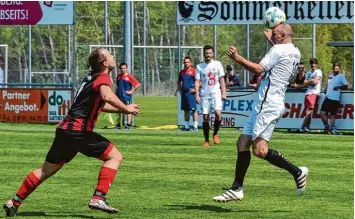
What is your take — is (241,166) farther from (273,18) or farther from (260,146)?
(273,18)

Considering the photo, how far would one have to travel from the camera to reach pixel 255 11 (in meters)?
32.2

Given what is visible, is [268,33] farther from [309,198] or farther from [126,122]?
[126,122]

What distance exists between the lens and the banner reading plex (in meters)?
32.5

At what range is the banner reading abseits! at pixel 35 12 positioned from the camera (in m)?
33.9

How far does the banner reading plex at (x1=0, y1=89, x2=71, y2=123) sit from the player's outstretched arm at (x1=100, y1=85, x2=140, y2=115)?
21.2 m

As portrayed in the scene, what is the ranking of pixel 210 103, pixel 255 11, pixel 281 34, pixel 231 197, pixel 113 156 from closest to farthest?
pixel 113 156
pixel 281 34
pixel 231 197
pixel 210 103
pixel 255 11

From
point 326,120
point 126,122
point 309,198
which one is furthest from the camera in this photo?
point 126,122

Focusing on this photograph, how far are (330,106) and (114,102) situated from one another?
18.6 metres

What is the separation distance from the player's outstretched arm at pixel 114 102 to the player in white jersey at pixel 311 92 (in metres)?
18.7

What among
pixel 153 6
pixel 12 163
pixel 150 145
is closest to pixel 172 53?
pixel 153 6

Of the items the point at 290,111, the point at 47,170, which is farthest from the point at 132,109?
the point at 290,111

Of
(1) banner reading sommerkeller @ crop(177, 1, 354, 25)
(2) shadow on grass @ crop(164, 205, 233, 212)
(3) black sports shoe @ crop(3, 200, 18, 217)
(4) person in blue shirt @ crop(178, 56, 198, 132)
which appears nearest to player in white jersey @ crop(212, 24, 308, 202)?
(2) shadow on grass @ crop(164, 205, 233, 212)

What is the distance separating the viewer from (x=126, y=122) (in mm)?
31516

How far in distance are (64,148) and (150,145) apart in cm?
1187
